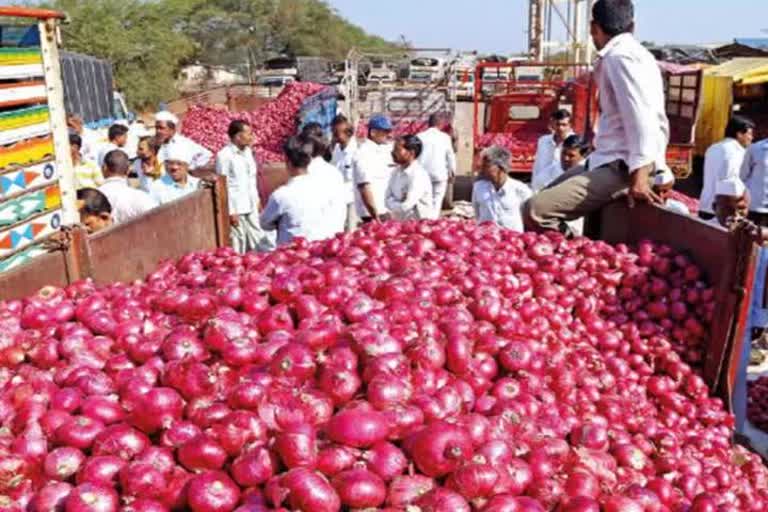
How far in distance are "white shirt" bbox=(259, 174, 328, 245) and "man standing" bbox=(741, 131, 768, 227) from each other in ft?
13.4

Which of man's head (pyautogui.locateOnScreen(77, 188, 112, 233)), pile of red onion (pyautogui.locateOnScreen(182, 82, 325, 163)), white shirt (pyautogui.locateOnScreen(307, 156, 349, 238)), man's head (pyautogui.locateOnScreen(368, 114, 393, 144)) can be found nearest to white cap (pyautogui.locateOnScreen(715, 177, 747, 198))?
white shirt (pyautogui.locateOnScreen(307, 156, 349, 238))

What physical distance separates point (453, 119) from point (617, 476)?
41.6 ft

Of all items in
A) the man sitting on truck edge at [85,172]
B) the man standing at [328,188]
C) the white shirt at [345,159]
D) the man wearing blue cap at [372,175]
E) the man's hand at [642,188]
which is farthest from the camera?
the white shirt at [345,159]

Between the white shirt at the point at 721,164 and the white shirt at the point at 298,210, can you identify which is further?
the white shirt at the point at 721,164

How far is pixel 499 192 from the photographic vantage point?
5508 millimetres

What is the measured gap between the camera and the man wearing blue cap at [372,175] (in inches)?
240

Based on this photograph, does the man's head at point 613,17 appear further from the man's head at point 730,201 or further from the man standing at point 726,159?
the man standing at point 726,159

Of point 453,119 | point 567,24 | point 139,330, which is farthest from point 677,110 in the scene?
point 139,330

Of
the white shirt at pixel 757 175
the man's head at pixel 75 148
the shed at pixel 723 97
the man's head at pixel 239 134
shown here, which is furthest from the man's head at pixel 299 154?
the shed at pixel 723 97

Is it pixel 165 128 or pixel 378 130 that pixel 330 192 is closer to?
pixel 378 130

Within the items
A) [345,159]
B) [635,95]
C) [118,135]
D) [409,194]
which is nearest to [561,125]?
[409,194]

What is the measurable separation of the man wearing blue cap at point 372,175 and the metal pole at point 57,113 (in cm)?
252

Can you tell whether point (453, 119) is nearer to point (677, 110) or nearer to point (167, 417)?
point (677, 110)

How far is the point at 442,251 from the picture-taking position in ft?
11.6
